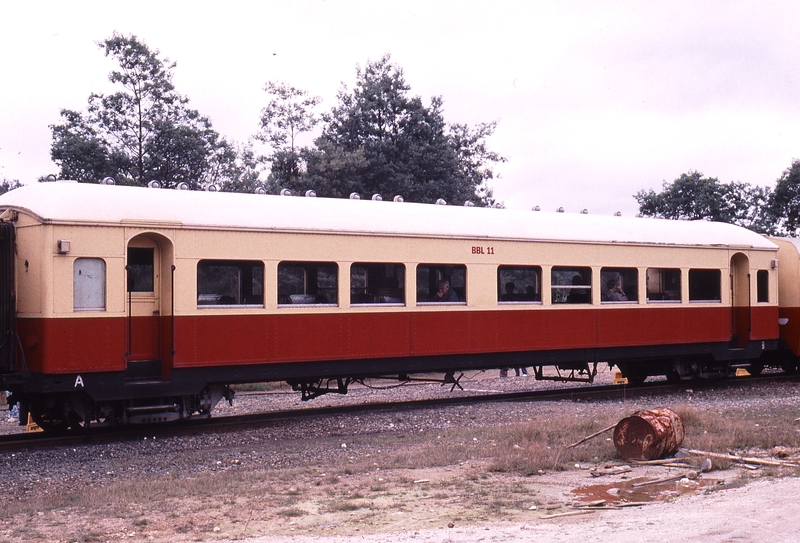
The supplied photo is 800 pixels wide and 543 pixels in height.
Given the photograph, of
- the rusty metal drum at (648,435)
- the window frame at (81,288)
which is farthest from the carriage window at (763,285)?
the window frame at (81,288)

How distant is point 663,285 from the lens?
17438 mm

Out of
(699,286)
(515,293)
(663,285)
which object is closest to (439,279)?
(515,293)

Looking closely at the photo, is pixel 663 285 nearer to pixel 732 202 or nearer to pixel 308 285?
pixel 308 285

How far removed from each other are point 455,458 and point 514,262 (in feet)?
19.6

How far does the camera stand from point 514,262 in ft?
50.3

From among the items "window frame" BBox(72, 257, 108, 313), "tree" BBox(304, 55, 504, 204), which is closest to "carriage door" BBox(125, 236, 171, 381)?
"window frame" BBox(72, 257, 108, 313)

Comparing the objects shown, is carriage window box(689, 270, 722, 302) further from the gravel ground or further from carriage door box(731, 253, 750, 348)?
the gravel ground

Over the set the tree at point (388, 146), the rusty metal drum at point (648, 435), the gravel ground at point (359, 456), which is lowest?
the gravel ground at point (359, 456)

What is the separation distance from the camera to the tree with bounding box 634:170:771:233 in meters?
45.8

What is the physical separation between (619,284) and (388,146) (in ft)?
63.4

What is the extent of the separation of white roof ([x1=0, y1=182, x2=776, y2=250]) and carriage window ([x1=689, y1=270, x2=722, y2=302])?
62 cm

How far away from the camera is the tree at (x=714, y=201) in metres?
45.8

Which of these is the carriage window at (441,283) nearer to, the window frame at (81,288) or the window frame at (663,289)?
the window frame at (663,289)

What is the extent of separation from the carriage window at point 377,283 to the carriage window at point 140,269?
3.04 meters
